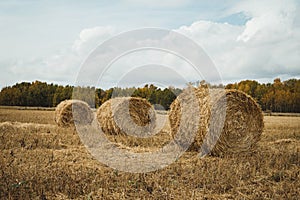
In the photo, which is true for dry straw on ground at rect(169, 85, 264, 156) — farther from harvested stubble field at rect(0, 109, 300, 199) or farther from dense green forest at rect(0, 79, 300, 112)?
dense green forest at rect(0, 79, 300, 112)

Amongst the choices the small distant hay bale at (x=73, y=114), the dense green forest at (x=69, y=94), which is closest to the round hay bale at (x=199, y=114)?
the small distant hay bale at (x=73, y=114)

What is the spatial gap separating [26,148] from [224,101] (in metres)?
4.69

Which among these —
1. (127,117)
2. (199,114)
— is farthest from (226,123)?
(127,117)

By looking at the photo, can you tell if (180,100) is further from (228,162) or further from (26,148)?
(26,148)

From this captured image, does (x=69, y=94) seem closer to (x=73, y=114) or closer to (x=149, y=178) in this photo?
(x=73, y=114)

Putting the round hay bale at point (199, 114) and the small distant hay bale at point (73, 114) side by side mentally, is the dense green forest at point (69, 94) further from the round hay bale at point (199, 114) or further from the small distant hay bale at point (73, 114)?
the round hay bale at point (199, 114)

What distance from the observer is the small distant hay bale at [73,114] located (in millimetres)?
14876

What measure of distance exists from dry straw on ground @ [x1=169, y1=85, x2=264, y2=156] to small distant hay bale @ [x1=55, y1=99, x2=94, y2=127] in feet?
25.1

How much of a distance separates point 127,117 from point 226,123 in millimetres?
4919

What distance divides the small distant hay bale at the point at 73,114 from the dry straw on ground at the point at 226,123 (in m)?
7.66

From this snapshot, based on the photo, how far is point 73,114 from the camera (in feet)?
50.8

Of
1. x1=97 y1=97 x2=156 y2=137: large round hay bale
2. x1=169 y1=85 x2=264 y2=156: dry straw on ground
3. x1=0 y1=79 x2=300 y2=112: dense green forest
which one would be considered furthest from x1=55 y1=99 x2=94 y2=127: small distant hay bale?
x1=0 y1=79 x2=300 y2=112: dense green forest

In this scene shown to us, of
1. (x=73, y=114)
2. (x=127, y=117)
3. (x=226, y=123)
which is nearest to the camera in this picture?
(x=226, y=123)

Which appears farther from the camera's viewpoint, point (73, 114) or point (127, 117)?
point (73, 114)
